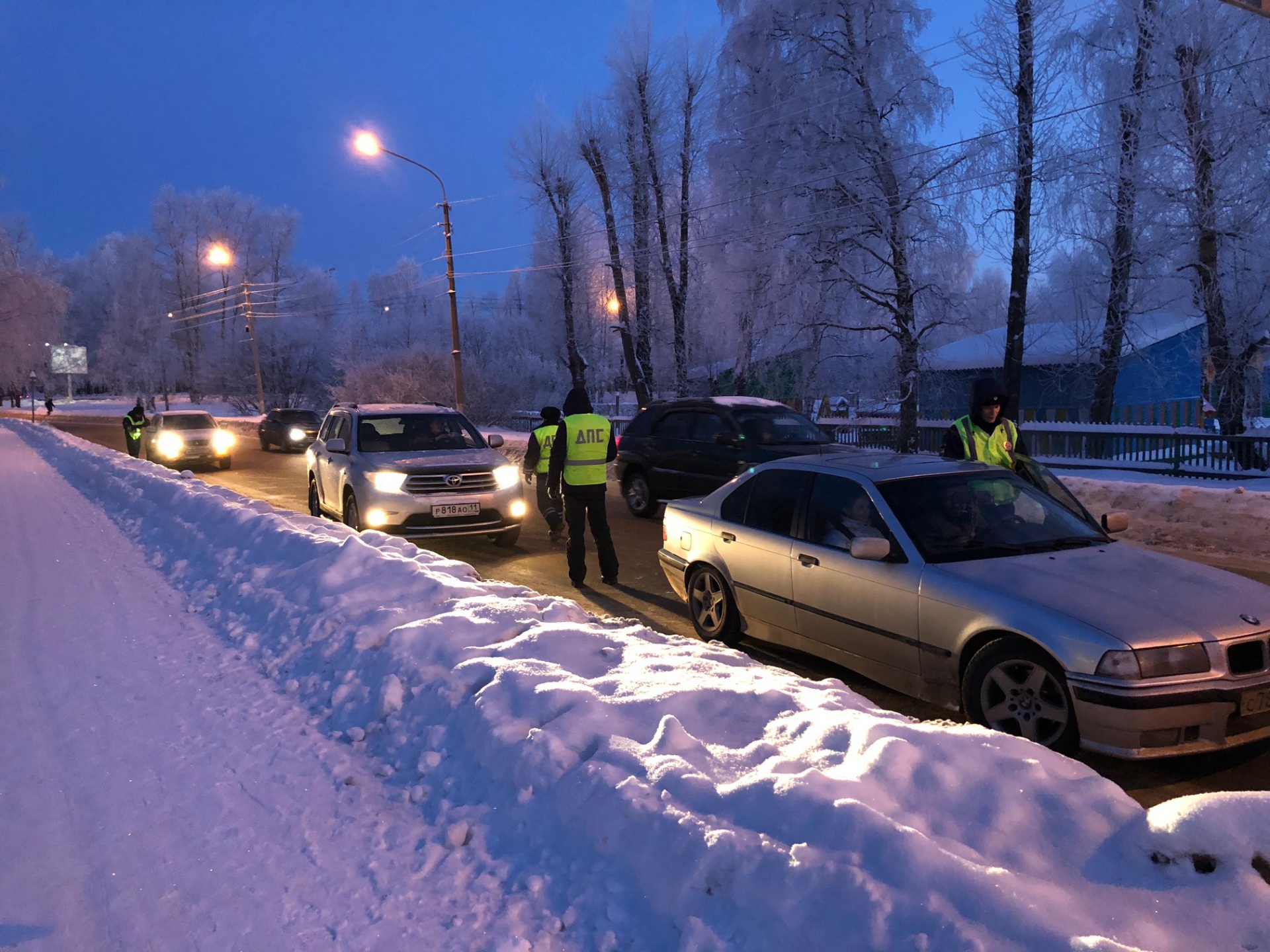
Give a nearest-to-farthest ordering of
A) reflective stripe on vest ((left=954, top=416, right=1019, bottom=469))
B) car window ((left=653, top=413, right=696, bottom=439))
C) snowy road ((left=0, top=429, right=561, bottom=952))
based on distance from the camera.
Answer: snowy road ((left=0, top=429, right=561, bottom=952)), reflective stripe on vest ((left=954, top=416, right=1019, bottom=469)), car window ((left=653, top=413, right=696, bottom=439))

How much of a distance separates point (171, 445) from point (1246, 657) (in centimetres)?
2465

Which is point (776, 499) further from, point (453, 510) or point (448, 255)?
point (448, 255)

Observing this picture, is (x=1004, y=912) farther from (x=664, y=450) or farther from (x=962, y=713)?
(x=664, y=450)

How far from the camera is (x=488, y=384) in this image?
44.1 metres

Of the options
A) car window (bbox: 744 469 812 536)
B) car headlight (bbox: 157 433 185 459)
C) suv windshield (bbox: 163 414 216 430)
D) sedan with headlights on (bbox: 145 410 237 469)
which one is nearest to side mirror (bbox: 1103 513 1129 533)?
car window (bbox: 744 469 812 536)

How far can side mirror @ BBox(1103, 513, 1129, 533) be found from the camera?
215 inches

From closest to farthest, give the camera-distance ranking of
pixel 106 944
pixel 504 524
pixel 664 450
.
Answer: pixel 106 944 < pixel 504 524 < pixel 664 450

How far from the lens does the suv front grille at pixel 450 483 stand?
10172 mm

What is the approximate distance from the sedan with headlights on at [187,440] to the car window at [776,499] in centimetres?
2130

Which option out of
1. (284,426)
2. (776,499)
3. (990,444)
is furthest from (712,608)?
(284,426)

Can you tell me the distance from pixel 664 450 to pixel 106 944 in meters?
10.2

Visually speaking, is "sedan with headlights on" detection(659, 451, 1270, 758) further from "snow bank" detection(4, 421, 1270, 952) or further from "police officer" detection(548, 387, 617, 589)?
"police officer" detection(548, 387, 617, 589)

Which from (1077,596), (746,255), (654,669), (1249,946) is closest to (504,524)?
(654,669)

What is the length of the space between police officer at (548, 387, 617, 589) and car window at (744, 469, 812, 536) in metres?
2.48
